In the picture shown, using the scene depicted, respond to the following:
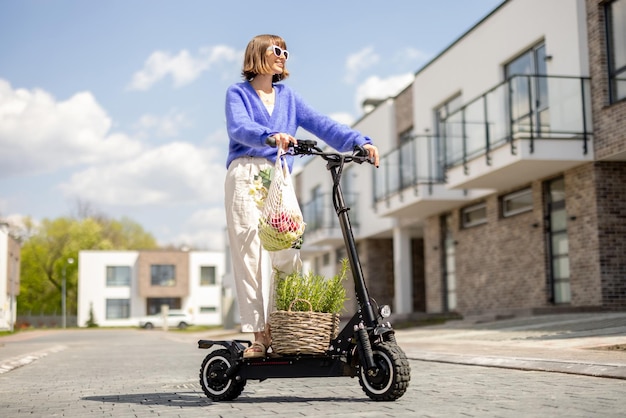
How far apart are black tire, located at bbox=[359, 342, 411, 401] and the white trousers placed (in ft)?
2.59

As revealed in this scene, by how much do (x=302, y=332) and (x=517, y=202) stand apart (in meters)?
15.9

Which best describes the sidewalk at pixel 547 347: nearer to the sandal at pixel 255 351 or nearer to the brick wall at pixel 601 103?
the sandal at pixel 255 351

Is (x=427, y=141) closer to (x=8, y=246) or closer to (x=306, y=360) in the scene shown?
(x=306, y=360)

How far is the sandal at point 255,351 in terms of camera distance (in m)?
4.86

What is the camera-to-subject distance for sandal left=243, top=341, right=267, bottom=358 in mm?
4859

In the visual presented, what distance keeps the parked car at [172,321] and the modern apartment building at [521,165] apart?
40218mm

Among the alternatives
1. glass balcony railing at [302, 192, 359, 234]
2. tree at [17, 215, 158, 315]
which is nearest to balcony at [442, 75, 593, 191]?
glass balcony railing at [302, 192, 359, 234]

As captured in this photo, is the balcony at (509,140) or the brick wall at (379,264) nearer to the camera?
the balcony at (509,140)

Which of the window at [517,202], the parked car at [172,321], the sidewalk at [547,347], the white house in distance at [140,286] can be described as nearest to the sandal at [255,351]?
the sidewalk at [547,347]

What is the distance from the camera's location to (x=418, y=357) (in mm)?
9359

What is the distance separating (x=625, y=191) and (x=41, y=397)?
44.4 ft

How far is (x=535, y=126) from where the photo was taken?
16.4m

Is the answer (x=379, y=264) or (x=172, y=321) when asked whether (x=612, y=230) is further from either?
(x=172, y=321)

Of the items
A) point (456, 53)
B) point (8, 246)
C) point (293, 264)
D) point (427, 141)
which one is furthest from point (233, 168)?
point (8, 246)
